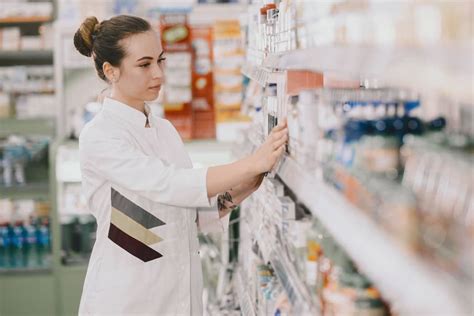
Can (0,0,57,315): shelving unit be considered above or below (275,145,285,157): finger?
below

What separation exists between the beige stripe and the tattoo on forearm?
33cm

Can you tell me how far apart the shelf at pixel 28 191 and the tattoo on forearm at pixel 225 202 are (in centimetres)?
365

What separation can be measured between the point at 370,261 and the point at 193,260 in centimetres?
170

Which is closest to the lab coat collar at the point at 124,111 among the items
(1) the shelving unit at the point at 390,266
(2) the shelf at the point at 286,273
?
(2) the shelf at the point at 286,273

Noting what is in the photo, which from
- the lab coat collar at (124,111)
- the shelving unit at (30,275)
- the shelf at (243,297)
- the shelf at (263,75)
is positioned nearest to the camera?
the shelf at (263,75)

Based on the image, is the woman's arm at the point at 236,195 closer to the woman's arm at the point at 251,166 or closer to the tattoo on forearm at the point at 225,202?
the tattoo on forearm at the point at 225,202

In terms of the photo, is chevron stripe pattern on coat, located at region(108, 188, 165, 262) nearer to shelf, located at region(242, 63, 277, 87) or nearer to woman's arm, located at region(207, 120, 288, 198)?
woman's arm, located at region(207, 120, 288, 198)

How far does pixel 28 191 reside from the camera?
649cm

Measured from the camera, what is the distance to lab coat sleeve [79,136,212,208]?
100 inches

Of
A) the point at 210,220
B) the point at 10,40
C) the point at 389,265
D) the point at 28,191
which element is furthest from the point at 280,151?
the point at 10,40

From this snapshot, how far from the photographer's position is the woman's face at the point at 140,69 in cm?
281

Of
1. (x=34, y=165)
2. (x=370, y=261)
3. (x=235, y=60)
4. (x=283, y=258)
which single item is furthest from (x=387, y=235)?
(x=34, y=165)

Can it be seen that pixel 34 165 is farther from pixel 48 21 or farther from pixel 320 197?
pixel 320 197

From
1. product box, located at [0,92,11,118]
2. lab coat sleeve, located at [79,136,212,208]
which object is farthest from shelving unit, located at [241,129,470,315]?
product box, located at [0,92,11,118]
